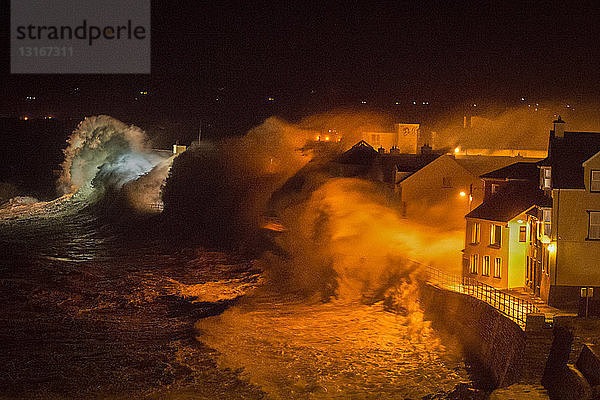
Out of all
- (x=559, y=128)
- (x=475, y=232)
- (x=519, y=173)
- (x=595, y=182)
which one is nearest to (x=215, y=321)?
(x=475, y=232)

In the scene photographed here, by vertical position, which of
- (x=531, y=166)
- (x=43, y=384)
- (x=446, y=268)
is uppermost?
(x=531, y=166)

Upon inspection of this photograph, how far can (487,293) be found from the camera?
23094mm

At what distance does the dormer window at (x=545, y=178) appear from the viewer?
22.2m

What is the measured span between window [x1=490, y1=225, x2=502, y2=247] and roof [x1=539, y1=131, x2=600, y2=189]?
2817 millimetres

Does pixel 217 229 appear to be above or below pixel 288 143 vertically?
below

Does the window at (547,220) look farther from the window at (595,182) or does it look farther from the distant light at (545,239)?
the window at (595,182)

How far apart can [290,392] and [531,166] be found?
14.3 metres

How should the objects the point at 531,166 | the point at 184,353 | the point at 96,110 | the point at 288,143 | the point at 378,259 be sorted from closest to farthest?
the point at 184,353 → the point at 531,166 → the point at 378,259 → the point at 288,143 → the point at 96,110

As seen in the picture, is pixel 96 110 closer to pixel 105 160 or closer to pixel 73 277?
pixel 105 160

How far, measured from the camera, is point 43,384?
1973cm

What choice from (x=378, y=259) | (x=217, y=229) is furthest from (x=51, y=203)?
(x=378, y=259)

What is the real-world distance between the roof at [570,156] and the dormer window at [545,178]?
205 millimetres

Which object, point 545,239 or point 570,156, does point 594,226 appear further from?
point 570,156

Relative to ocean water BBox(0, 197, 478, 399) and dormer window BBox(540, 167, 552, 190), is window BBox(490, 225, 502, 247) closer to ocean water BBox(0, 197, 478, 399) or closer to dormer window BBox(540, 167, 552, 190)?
dormer window BBox(540, 167, 552, 190)
